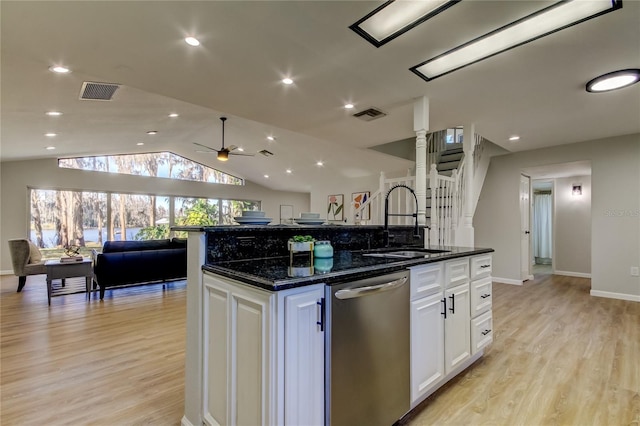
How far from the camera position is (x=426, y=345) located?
1.92 metres

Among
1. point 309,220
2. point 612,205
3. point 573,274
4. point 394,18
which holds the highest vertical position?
point 394,18

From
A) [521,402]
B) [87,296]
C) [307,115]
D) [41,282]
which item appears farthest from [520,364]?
[41,282]

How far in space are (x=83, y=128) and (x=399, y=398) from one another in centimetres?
590

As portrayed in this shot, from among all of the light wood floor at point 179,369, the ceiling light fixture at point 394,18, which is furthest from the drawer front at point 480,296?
the ceiling light fixture at point 394,18

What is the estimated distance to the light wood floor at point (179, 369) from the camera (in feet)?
6.19

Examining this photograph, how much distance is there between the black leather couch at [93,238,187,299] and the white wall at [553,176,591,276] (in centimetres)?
777

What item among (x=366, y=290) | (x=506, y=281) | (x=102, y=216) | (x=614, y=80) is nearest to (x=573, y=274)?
(x=506, y=281)

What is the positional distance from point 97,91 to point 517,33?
4.10 meters

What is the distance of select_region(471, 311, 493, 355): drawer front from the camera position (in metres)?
2.39

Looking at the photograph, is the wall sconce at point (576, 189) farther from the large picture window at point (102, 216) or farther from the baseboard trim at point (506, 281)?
the large picture window at point (102, 216)

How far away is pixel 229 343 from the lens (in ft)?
4.70

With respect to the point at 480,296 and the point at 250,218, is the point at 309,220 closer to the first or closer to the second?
the point at 250,218

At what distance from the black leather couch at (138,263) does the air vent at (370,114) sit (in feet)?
12.0

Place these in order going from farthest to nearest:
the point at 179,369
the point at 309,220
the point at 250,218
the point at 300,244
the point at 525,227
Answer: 1. the point at 525,227
2. the point at 179,369
3. the point at 309,220
4. the point at 250,218
5. the point at 300,244
